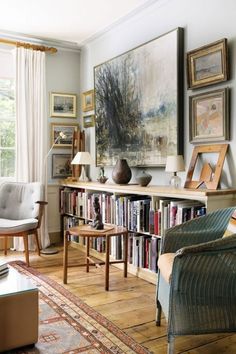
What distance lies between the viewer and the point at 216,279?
73.0 inches

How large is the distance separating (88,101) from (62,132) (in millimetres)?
527

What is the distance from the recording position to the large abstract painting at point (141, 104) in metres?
3.34

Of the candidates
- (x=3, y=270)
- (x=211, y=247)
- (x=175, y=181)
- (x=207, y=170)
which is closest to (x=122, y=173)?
(x=175, y=181)

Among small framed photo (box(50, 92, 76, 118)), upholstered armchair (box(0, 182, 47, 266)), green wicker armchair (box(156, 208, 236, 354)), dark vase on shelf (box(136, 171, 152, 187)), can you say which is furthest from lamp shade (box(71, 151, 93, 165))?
green wicker armchair (box(156, 208, 236, 354))

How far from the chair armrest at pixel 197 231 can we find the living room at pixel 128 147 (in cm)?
38

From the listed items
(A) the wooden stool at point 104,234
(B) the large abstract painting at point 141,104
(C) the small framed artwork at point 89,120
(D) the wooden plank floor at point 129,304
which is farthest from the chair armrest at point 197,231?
(C) the small framed artwork at point 89,120

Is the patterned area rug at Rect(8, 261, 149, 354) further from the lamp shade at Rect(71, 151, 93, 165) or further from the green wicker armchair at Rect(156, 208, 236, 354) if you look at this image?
the lamp shade at Rect(71, 151, 93, 165)

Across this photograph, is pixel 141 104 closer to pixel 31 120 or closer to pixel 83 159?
pixel 83 159

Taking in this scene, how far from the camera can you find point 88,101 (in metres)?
4.81

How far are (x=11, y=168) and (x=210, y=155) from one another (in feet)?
8.68

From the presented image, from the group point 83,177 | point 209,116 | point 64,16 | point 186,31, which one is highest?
point 64,16

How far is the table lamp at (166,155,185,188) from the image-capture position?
10.3ft

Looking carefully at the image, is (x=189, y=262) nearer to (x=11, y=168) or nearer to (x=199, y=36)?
(x=199, y=36)

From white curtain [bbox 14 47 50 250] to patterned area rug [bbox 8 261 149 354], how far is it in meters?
1.88
